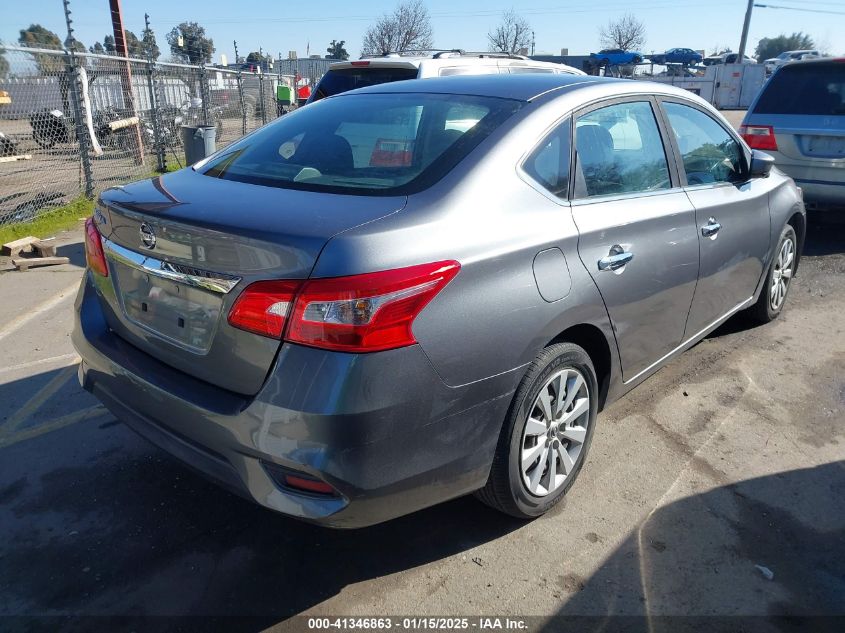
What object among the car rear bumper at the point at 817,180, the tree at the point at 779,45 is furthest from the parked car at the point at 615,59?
the tree at the point at 779,45

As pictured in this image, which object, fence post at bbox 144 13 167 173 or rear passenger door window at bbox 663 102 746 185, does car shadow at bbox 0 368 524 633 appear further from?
fence post at bbox 144 13 167 173

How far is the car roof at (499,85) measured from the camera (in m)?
3.04

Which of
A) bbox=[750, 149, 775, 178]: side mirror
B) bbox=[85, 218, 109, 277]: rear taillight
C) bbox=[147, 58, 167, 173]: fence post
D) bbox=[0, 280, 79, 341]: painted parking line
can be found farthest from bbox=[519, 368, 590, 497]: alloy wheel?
bbox=[147, 58, 167, 173]: fence post

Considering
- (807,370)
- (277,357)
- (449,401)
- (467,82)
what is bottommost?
(807,370)

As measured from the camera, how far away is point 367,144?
2.98 m

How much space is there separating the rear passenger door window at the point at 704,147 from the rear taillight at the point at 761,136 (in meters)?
3.61

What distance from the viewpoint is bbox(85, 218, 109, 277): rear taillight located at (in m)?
2.79

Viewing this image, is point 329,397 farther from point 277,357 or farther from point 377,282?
point 377,282

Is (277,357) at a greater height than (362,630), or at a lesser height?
greater

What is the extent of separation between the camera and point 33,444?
346 cm

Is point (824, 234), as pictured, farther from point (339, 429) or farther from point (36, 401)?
point (36, 401)

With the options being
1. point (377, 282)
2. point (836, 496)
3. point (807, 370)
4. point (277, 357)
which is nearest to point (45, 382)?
point (277, 357)

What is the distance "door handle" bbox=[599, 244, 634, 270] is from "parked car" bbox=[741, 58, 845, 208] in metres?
5.31

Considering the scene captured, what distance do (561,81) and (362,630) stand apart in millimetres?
2519
